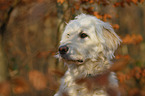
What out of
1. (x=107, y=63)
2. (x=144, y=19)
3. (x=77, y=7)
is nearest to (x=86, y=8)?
(x=77, y=7)

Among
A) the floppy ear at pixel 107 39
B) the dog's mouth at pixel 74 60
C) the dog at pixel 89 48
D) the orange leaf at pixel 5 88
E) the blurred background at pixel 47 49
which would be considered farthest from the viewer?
the floppy ear at pixel 107 39

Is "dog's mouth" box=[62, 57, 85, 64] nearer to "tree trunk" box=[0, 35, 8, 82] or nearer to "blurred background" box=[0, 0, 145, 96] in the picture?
"blurred background" box=[0, 0, 145, 96]

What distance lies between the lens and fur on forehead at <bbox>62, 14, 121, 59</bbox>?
9.88ft

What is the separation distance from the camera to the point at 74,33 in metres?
3.11

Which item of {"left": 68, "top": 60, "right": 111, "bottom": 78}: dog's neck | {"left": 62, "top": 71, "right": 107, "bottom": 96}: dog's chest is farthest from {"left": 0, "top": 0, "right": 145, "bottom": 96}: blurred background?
{"left": 68, "top": 60, "right": 111, "bottom": 78}: dog's neck

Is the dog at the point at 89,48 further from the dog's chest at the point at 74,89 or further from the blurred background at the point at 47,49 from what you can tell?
the blurred background at the point at 47,49

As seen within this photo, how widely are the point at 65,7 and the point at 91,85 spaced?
355 centimetres

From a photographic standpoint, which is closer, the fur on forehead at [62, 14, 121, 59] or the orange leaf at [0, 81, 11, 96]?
the orange leaf at [0, 81, 11, 96]

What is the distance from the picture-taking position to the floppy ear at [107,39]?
3004 millimetres

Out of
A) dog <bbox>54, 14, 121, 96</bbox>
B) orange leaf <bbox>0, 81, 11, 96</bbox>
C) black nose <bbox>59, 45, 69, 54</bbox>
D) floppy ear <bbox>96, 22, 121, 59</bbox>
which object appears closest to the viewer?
orange leaf <bbox>0, 81, 11, 96</bbox>

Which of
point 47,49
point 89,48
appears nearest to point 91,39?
point 89,48

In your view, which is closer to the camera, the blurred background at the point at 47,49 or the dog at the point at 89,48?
the blurred background at the point at 47,49

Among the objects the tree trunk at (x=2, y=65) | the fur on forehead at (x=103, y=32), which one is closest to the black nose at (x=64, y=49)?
the fur on forehead at (x=103, y=32)

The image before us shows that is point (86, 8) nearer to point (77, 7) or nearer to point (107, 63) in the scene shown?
point (77, 7)
